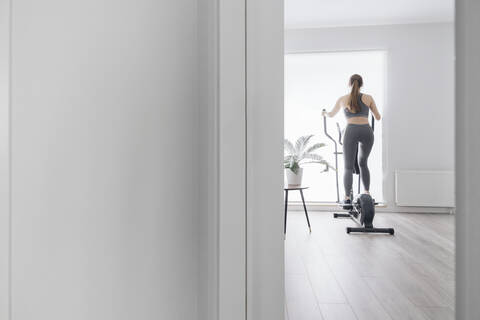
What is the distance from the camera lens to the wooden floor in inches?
49.5

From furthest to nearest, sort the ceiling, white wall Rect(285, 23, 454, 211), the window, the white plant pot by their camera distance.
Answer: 1. the window
2. white wall Rect(285, 23, 454, 211)
3. the ceiling
4. the white plant pot

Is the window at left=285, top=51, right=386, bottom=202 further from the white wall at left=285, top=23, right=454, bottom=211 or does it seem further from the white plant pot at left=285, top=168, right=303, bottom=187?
the white plant pot at left=285, top=168, right=303, bottom=187

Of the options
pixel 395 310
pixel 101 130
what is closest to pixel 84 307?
pixel 101 130

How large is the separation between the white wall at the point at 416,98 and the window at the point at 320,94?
0.33 m

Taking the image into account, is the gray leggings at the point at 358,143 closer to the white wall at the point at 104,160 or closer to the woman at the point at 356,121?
the woman at the point at 356,121

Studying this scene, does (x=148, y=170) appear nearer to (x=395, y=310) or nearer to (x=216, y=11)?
(x=216, y=11)

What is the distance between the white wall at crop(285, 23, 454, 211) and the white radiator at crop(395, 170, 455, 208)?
0.31 ft

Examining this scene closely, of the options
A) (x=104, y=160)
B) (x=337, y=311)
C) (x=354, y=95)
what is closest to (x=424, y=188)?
(x=354, y=95)

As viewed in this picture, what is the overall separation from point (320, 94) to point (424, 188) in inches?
68.5

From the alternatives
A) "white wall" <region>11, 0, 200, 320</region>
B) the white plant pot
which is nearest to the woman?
the white plant pot

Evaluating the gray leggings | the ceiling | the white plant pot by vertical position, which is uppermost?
the ceiling

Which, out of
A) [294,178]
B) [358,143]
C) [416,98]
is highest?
[416,98]

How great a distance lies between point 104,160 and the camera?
500 mm

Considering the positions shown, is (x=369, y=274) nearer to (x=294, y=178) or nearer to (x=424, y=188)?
(x=294, y=178)
